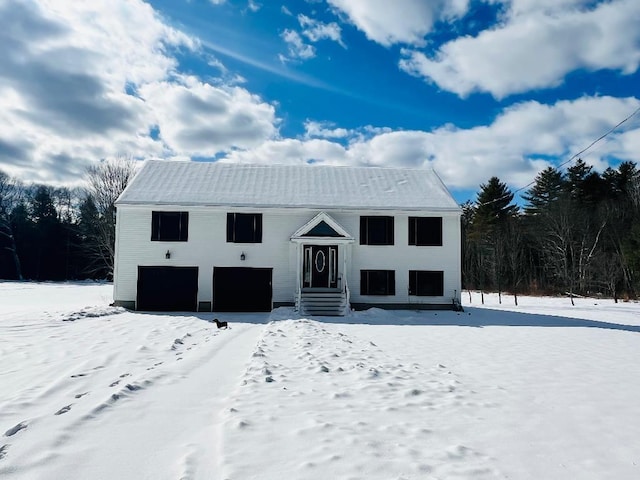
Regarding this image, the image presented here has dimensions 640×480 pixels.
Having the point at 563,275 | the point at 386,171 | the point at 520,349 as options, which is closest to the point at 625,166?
the point at 563,275

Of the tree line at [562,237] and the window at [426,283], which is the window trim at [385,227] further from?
the tree line at [562,237]

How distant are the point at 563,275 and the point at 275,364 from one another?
35302mm

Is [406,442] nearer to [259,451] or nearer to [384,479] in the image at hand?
[384,479]

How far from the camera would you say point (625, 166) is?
134 feet

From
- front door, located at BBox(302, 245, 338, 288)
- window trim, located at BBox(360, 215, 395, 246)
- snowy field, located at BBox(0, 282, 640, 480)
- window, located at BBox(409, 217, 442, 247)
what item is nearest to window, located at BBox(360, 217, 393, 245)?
window trim, located at BBox(360, 215, 395, 246)

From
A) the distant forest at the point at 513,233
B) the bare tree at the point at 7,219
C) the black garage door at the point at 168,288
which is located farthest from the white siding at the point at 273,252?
the bare tree at the point at 7,219

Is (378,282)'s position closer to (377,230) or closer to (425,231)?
(377,230)

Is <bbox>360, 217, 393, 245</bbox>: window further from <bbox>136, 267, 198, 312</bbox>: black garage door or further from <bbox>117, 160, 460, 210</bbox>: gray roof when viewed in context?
<bbox>136, 267, 198, 312</bbox>: black garage door

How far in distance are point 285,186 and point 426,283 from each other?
28.2 ft

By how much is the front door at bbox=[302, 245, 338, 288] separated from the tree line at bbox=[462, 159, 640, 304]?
15.2m

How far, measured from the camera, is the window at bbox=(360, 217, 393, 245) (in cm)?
2002

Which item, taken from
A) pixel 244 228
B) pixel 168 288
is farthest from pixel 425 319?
pixel 168 288

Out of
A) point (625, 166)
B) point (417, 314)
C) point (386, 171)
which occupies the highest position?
point (625, 166)

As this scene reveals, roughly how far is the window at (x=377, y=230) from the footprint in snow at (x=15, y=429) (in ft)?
54.4
